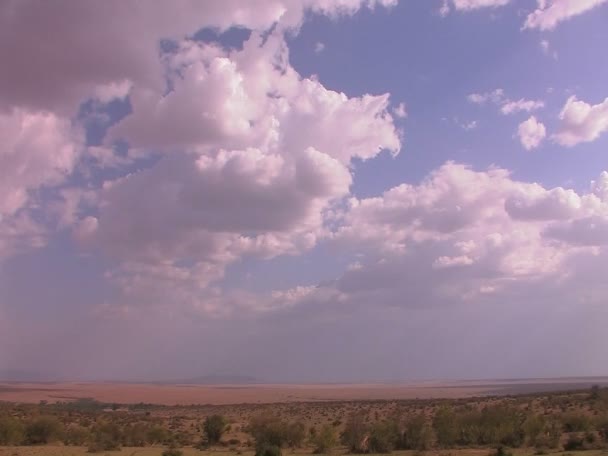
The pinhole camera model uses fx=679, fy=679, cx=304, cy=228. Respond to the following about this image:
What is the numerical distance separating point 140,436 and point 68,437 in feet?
18.6

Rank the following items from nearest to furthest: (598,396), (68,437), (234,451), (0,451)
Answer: (0,451)
(234,451)
(68,437)
(598,396)

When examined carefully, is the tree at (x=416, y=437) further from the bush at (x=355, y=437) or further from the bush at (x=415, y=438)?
the bush at (x=355, y=437)

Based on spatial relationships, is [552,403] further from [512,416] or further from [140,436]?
[140,436]

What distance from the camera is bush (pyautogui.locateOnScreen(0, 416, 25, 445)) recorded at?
167 feet

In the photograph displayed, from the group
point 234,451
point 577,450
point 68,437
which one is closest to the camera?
point 577,450

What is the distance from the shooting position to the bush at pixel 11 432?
5103 centimetres

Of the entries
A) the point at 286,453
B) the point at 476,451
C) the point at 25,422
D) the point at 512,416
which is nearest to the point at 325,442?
the point at 286,453

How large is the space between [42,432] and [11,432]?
2.74 metres

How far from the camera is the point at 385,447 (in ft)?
152

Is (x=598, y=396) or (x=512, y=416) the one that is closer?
(x=512, y=416)

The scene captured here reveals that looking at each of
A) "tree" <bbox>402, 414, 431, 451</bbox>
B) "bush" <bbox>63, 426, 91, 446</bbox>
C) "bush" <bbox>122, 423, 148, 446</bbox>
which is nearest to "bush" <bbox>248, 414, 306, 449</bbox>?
"tree" <bbox>402, 414, 431, 451</bbox>

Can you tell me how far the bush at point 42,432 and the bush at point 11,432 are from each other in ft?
2.28

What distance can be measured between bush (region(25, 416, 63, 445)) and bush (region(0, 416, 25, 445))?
0.70 m

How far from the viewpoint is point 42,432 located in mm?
53625
